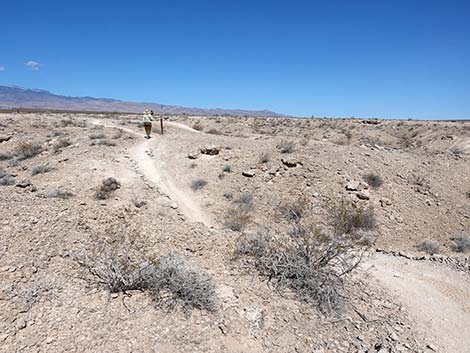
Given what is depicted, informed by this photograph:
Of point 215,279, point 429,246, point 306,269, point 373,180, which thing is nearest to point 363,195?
point 373,180

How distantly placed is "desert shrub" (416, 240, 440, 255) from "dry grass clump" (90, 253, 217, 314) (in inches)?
259

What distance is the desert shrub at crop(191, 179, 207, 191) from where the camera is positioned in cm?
1239

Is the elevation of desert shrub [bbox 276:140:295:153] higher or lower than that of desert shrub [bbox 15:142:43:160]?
higher

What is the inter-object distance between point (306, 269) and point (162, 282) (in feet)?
7.66

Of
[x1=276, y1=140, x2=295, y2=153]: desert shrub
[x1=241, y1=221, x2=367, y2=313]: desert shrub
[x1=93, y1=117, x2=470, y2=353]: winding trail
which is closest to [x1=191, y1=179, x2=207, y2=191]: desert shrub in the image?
[x1=93, y1=117, x2=470, y2=353]: winding trail

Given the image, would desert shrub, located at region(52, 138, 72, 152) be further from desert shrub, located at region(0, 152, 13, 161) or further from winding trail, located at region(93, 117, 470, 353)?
winding trail, located at region(93, 117, 470, 353)

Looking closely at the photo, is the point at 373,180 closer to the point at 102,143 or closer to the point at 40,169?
the point at 102,143

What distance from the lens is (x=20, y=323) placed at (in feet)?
13.9

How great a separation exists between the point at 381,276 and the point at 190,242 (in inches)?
148

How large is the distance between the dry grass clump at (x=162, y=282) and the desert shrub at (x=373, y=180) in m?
8.79

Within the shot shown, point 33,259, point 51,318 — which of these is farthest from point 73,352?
point 33,259

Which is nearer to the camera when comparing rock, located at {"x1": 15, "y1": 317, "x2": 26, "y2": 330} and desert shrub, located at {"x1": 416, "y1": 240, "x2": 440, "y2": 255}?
rock, located at {"x1": 15, "y1": 317, "x2": 26, "y2": 330}

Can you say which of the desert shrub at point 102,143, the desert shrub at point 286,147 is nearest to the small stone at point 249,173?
the desert shrub at point 286,147

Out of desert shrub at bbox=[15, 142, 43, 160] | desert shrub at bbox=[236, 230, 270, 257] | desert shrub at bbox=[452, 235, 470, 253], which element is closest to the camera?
desert shrub at bbox=[236, 230, 270, 257]
